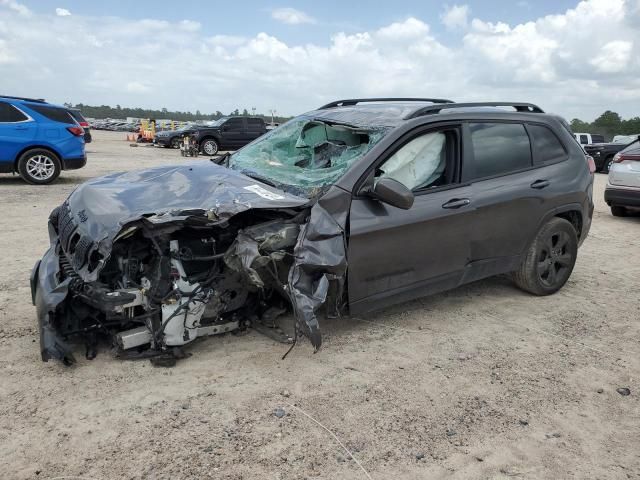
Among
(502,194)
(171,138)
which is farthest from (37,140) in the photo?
(171,138)

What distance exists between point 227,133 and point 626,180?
16763 mm

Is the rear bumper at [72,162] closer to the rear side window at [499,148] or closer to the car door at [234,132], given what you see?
the rear side window at [499,148]

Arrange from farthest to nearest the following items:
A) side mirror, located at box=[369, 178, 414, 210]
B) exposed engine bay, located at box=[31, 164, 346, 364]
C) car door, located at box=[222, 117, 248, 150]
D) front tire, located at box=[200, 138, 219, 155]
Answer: car door, located at box=[222, 117, 248, 150], front tire, located at box=[200, 138, 219, 155], side mirror, located at box=[369, 178, 414, 210], exposed engine bay, located at box=[31, 164, 346, 364]

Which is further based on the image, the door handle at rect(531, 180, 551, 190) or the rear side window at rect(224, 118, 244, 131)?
the rear side window at rect(224, 118, 244, 131)

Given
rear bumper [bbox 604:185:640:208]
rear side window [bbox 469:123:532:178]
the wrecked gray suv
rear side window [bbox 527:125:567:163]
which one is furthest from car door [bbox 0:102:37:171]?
rear bumper [bbox 604:185:640:208]

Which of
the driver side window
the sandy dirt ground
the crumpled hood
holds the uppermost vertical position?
the driver side window

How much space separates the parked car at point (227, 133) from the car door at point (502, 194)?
1837 cm

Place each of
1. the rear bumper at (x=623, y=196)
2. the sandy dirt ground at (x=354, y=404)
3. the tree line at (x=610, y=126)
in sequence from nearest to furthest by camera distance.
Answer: the sandy dirt ground at (x=354, y=404) → the rear bumper at (x=623, y=196) → the tree line at (x=610, y=126)

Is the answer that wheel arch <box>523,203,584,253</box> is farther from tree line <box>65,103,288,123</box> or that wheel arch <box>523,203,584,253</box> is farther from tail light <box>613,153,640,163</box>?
tree line <box>65,103,288,123</box>

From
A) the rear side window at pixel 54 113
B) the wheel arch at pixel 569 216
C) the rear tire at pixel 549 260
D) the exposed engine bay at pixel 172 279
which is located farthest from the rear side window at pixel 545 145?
the rear side window at pixel 54 113

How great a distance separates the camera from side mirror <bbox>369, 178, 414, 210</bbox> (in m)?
3.39

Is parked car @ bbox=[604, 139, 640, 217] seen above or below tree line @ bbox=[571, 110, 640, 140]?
below

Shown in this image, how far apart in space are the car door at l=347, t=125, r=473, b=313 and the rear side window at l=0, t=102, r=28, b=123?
31.2ft

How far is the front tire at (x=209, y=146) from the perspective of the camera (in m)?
21.9
